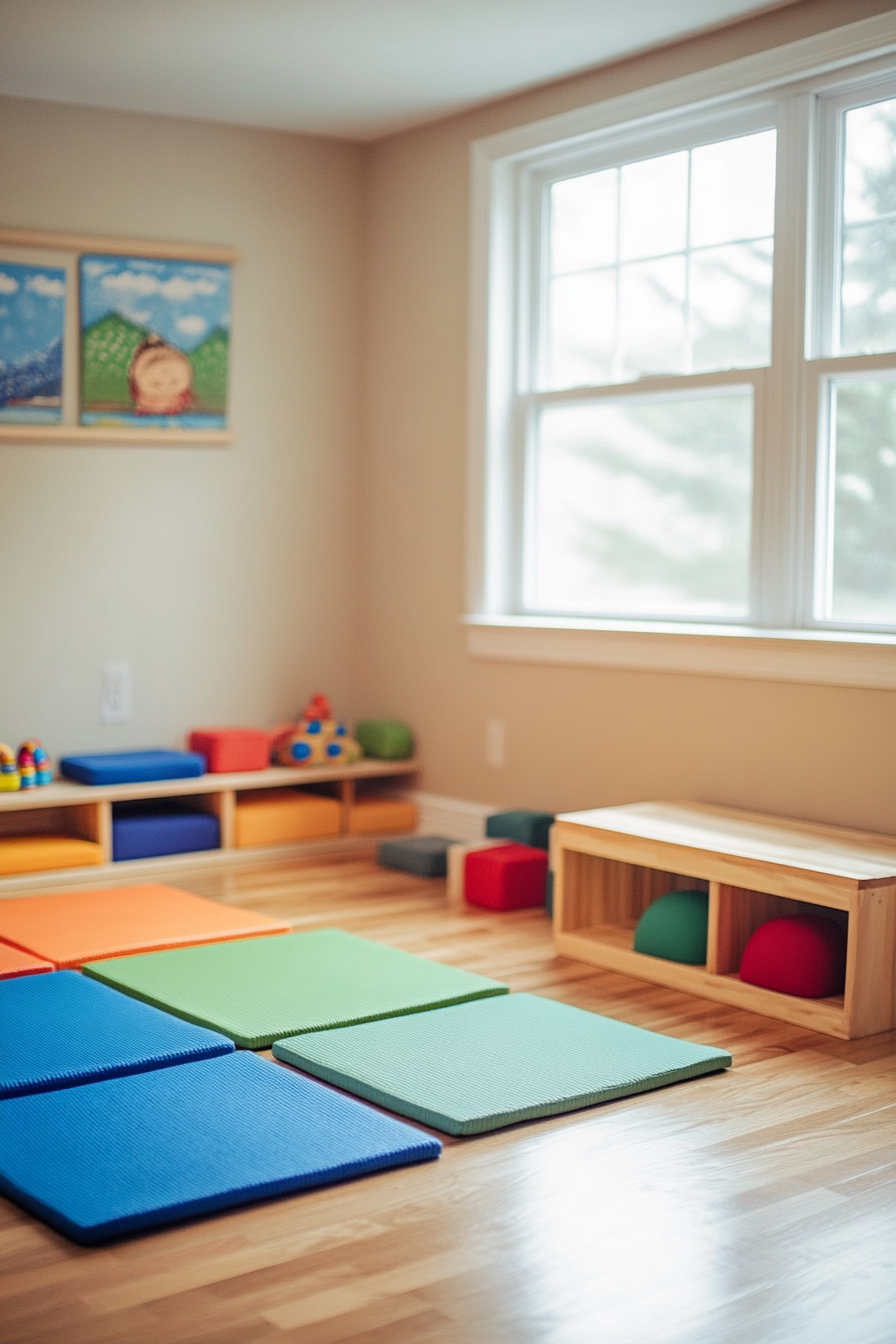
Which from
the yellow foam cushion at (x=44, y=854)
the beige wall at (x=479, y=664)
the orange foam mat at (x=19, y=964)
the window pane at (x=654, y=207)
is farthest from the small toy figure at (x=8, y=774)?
the window pane at (x=654, y=207)

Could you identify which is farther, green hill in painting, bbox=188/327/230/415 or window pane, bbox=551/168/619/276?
green hill in painting, bbox=188/327/230/415

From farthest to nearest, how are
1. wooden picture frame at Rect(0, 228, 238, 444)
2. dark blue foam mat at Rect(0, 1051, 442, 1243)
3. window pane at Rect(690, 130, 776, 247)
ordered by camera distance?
wooden picture frame at Rect(0, 228, 238, 444)
window pane at Rect(690, 130, 776, 247)
dark blue foam mat at Rect(0, 1051, 442, 1243)

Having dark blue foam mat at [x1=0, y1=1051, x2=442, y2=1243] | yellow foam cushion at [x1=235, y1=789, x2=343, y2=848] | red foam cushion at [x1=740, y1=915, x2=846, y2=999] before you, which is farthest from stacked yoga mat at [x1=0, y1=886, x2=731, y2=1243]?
yellow foam cushion at [x1=235, y1=789, x2=343, y2=848]

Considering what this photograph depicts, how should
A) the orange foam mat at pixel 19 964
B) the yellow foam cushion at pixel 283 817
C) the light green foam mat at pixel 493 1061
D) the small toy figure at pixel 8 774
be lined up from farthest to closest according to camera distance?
the yellow foam cushion at pixel 283 817, the small toy figure at pixel 8 774, the orange foam mat at pixel 19 964, the light green foam mat at pixel 493 1061

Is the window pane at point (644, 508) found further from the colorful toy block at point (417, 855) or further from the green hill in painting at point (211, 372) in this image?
the green hill in painting at point (211, 372)

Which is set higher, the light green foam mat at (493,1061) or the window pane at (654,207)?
the window pane at (654,207)

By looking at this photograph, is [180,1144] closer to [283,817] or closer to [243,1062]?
[243,1062]

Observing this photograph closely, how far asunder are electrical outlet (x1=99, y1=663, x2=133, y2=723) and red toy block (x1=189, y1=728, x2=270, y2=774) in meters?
0.25

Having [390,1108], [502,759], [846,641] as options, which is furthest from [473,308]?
[390,1108]

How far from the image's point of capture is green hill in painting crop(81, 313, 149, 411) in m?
4.51

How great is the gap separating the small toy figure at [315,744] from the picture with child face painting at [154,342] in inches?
41.9

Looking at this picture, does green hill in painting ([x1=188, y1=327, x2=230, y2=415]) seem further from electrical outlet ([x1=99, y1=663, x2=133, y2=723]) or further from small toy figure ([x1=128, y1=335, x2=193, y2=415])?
electrical outlet ([x1=99, y1=663, x2=133, y2=723])

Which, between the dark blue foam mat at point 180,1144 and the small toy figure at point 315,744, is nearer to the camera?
the dark blue foam mat at point 180,1144

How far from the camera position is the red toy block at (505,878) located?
157 inches
